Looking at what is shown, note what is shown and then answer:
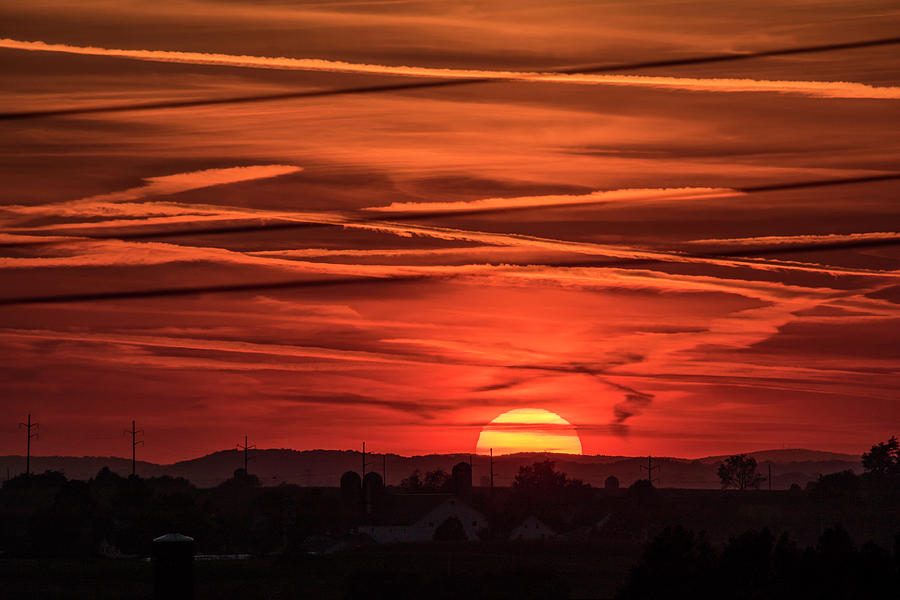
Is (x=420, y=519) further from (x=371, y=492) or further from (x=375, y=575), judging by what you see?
(x=375, y=575)

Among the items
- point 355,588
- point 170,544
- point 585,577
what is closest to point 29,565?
point 355,588

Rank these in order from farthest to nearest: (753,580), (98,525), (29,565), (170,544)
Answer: (98,525) < (29,565) < (753,580) < (170,544)

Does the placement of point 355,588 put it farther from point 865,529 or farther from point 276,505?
point 865,529

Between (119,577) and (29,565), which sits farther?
(29,565)

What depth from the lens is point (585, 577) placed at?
120 m

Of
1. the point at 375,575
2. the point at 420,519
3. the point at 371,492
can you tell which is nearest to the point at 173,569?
the point at 375,575

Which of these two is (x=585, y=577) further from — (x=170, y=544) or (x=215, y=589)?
(x=170, y=544)

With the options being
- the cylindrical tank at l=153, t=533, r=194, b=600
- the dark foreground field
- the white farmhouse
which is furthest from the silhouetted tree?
the white farmhouse

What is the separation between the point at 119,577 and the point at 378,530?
207 ft

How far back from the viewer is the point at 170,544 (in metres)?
48.4

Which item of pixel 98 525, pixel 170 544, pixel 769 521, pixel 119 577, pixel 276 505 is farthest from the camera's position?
pixel 769 521

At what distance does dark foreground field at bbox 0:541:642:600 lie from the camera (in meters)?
99.4

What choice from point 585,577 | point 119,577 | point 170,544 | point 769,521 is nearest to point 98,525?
point 119,577

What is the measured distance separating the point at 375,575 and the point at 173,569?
52894 millimetres
